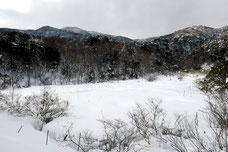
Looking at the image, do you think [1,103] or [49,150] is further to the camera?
[1,103]

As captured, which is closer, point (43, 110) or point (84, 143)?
point (84, 143)

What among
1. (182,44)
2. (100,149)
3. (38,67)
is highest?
(182,44)

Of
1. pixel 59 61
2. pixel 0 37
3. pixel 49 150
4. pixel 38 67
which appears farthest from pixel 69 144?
pixel 0 37

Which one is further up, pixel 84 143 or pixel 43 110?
pixel 43 110

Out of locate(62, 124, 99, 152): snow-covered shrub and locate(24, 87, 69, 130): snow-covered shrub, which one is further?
locate(24, 87, 69, 130): snow-covered shrub

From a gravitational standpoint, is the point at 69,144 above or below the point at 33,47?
below

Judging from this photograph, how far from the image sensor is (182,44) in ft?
214

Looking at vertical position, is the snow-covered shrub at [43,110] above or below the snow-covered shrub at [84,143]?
above

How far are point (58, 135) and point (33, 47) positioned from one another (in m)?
27.3

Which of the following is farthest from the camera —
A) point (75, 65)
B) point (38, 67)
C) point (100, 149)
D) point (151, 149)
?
point (75, 65)

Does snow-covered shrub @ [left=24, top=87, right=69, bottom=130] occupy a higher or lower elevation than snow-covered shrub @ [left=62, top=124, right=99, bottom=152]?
higher

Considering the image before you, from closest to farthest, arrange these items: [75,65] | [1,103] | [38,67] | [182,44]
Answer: [1,103] < [38,67] < [75,65] < [182,44]

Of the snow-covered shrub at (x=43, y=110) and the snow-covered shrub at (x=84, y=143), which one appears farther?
the snow-covered shrub at (x=43, y=110)

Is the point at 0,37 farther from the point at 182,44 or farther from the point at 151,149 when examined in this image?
the point at 182,44
